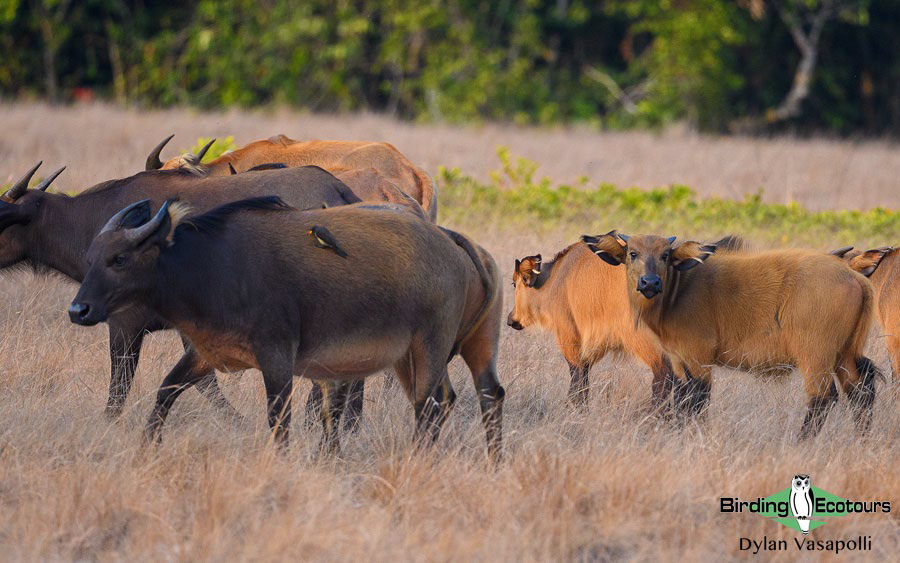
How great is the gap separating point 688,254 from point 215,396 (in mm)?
2952

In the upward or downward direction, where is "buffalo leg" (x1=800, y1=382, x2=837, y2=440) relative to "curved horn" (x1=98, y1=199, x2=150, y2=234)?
downward

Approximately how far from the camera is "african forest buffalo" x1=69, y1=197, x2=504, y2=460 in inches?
226

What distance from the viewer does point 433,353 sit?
607cm

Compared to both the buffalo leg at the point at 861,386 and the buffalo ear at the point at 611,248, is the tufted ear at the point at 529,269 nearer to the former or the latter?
the buffalo ear at the point at 611,248

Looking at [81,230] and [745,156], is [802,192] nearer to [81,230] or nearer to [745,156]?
[745,156]

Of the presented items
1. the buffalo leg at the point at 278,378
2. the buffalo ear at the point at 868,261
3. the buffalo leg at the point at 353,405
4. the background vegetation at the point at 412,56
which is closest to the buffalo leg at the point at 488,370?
the buffalo leg at the point at 353,405

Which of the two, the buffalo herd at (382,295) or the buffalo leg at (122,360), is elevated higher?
the buffalo herd at (382,295)

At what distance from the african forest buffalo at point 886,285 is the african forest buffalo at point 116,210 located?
11.2 ft

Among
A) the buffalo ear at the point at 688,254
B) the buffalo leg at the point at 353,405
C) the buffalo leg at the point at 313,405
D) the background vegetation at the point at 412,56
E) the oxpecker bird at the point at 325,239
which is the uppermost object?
the oxpecker bird at the point at 325,239

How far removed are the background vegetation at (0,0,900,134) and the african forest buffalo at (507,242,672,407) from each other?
16.3 m

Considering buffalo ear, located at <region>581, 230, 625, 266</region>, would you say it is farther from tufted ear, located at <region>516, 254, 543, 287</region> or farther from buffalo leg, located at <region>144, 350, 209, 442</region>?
buffalo leg, located at <region>144, 350, 209, 442</region>

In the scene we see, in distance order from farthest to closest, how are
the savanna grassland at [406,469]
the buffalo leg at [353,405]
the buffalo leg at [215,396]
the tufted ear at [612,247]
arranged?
the tufted ear at [612,247] < the buffalo leg at [215,396] < the buffalo leg at [353,405] < the savanna grassland at [406,469]

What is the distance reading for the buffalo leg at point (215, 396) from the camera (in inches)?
272

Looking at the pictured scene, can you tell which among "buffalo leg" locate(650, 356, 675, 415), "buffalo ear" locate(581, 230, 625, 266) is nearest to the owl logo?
"buffalo leg" locate(650, 356, 675, 415)
